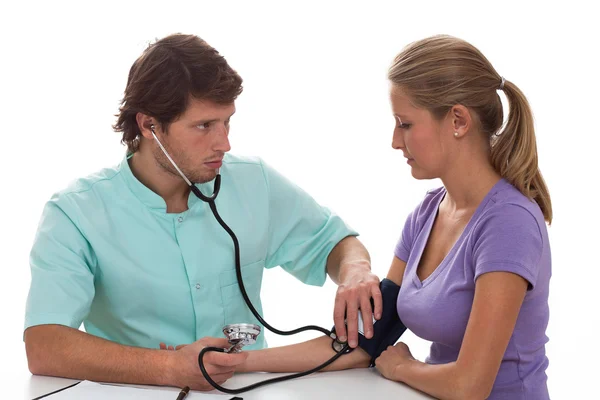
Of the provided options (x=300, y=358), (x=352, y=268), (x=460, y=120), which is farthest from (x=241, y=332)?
(x=460, y=120)

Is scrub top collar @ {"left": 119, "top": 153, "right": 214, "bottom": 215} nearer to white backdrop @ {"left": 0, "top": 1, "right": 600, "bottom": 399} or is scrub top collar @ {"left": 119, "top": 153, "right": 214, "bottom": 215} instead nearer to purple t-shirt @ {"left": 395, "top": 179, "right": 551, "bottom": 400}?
purple t-shirt @ {"left": 395, "top": 179, "right": 551, "bottom": 400}

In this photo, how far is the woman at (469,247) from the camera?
144 centimetres

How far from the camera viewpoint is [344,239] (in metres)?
2.06

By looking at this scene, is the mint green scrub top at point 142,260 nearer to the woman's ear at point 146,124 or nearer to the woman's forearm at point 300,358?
the woman's ear at point 146,124

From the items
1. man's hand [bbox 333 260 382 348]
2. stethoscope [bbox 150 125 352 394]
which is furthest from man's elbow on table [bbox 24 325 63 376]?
man's hand [bbox 333 260 382 348]

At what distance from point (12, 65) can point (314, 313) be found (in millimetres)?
1447

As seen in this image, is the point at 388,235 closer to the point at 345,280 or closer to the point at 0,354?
the point at 345,280

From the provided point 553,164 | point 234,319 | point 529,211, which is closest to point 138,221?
point 234,319

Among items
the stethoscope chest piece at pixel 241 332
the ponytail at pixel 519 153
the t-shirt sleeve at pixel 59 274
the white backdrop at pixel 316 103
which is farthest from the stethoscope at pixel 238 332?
the white backdrop at pixel 316 103

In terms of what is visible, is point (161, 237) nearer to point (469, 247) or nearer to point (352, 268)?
point (352, 268)

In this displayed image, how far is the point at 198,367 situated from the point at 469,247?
0.58 m

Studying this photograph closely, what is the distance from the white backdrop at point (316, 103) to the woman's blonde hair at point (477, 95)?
1.19 m

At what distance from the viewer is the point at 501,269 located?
1.44m

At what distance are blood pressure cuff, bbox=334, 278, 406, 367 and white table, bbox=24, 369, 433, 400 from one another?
0.06 meters
